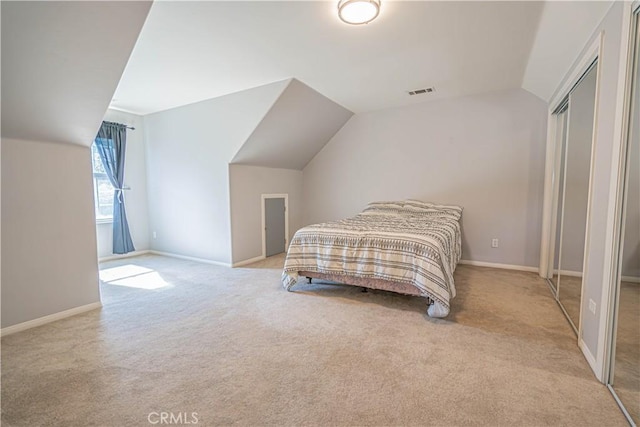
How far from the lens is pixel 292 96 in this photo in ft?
12.3

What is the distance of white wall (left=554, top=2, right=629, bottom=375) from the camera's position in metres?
1.67

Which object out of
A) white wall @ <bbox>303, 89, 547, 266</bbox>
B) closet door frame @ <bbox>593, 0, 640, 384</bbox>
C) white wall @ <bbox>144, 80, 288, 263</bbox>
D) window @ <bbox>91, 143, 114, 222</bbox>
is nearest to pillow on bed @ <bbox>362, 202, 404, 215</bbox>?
white wall @ <bbox>303, 89, 547, 266</bbox>

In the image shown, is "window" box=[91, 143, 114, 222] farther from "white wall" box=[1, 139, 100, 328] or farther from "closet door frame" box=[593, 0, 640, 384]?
"closet door frame" box=[593, 0, 640, 384]

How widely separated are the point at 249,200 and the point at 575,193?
3.88 metres

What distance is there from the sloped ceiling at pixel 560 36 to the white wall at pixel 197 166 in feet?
8.37

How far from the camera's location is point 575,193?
2562 millimetres

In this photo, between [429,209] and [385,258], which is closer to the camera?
[385,258]

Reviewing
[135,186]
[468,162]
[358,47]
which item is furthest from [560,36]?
[135,186]

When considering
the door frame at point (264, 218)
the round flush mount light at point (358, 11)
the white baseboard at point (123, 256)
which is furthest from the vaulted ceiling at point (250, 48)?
the white baseboard at point (123, 256)

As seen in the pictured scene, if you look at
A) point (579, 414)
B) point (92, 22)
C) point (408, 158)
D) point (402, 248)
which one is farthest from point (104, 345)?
point (408, 158)

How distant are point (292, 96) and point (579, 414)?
12.2ft

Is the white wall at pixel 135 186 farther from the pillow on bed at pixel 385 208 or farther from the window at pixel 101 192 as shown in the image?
the pillow on bed at pixel 385 208

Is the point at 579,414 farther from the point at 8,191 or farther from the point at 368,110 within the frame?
the point at 368,110

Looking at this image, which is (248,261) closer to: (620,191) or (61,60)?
(61,60)
